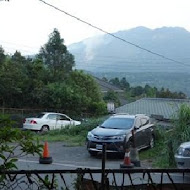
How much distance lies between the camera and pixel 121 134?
14.8 meters

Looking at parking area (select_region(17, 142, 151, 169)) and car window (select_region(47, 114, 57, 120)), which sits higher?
car window (select_region(47, 114, 57, 120))

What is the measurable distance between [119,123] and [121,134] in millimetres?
1300

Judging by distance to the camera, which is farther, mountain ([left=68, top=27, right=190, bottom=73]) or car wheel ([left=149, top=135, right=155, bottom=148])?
mountain ([left=68, top=27, right=190, bottom=73])

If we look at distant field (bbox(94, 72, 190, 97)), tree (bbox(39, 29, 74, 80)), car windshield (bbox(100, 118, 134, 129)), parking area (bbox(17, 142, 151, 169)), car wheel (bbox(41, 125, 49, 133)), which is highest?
Answer: tree (bbox(39, 29, 74, 80))

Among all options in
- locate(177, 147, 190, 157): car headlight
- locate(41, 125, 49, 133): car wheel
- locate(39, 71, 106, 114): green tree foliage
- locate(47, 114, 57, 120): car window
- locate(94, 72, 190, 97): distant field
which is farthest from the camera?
locate(94, 72, 190, 97): distant field

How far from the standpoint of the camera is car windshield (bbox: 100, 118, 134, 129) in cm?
1577

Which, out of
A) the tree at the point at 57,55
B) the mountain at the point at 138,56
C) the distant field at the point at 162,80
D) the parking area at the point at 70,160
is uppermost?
the mountain at the point at 138,56

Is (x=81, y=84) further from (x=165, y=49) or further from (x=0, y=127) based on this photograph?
(x=165, y=49)

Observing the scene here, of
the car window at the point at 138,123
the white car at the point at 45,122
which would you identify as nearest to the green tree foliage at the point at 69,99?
the white car at the point at 45,122

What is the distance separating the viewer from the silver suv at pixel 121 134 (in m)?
14.7

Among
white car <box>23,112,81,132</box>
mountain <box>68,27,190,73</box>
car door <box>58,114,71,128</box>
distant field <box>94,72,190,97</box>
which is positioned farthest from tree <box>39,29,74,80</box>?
mountain <box>68,27,190,73</box>

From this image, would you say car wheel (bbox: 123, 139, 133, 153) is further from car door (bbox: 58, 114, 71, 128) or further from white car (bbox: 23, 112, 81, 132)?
car door (bbox: 58, 114, 71, 128)

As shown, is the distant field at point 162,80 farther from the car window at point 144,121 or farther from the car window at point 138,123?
the car window at point 138,123

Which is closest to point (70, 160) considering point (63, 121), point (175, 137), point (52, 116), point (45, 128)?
point (175, 137)
